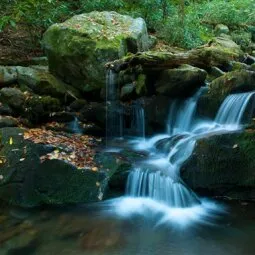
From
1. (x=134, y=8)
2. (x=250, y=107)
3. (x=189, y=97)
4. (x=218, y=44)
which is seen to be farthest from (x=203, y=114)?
(x=134, y=8)

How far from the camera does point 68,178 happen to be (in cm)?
662

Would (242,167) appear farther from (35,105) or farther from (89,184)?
(35,105)

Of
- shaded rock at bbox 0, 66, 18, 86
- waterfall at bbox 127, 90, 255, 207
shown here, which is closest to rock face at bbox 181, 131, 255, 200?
waterfall at bbox 127, 90, 255, 207

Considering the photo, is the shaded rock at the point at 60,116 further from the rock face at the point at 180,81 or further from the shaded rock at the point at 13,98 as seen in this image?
the rock face at the point at 180,81

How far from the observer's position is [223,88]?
8.48 m

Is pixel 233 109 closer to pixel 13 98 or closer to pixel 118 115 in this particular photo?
pixel 118 115

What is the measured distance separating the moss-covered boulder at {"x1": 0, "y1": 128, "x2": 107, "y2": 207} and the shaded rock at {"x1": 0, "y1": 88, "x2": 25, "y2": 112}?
93.1 inches

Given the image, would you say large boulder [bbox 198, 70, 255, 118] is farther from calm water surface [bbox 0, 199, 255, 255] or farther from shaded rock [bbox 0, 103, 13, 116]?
shaded rock [bbox 0, 103, 13, 116]

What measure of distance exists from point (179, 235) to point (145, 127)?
13.2 ft

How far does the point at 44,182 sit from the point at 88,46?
390cm

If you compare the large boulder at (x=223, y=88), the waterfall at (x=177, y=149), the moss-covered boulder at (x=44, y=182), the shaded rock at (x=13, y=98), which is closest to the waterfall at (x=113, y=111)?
the waterfall at (x=177, y=149)

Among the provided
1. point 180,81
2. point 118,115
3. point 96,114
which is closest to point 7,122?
point 96,114

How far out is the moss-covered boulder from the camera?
6473 millimetres

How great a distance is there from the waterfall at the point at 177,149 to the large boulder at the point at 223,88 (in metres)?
0.15
